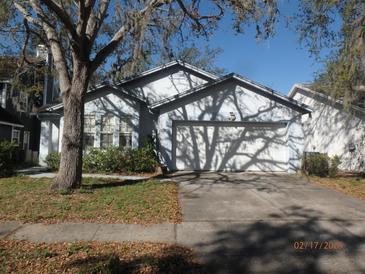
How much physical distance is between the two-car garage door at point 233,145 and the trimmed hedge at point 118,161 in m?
1.62

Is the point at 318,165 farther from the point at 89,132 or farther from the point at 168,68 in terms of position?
the point at 89,132

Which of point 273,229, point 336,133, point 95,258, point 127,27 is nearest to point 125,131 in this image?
point 127,27

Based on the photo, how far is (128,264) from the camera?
157 inches

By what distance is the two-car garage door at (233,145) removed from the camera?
14.2 metres

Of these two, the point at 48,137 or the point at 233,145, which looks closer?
the point at 233,145

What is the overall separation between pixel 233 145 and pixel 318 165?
3727 millimetres

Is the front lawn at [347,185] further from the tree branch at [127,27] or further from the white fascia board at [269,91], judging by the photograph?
the tree branch at [127,27]

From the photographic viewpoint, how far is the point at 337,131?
1683cm

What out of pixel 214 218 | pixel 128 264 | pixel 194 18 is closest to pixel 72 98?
pixel 194 18

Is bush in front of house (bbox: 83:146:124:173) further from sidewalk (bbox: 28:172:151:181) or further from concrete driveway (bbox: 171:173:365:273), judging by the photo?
concrete driveway (bbox: 171:173:365:273)

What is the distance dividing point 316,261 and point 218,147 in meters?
10.1

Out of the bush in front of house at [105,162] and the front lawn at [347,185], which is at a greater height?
the bush in front of house at [105,162]

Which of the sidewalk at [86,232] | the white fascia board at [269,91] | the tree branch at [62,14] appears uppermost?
the tree branch at [62,14]

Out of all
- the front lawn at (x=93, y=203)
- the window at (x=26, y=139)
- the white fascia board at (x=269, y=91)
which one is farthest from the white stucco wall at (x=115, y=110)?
the window at (x=26, y=139)
